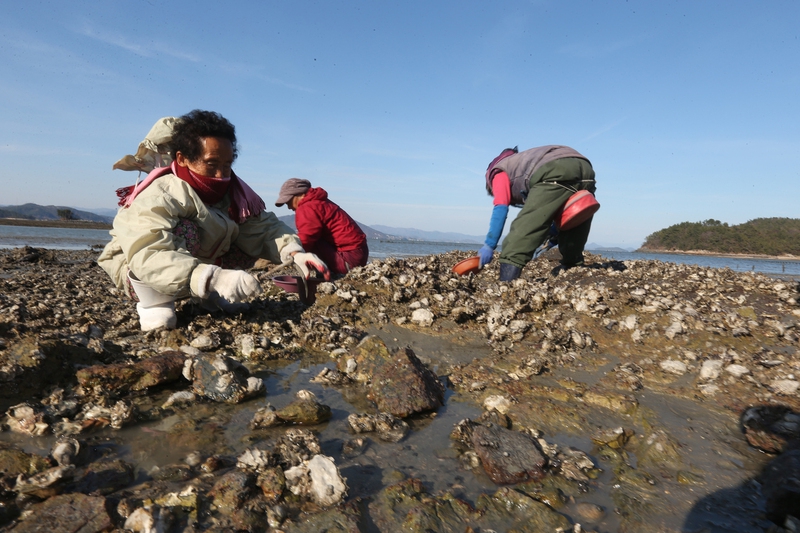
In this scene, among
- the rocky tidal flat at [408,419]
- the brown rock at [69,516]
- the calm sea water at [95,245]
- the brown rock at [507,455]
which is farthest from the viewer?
the calm sea water at [95,245]

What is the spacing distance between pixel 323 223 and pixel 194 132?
245 cm

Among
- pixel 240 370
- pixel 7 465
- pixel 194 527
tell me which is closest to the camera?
pixel 194 527

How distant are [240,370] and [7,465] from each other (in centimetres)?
117

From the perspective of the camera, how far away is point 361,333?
3771mm

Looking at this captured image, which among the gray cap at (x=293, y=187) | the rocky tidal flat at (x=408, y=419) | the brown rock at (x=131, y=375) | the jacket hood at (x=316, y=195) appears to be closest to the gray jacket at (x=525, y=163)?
the rocky tidal flat at (x=408, y=419)

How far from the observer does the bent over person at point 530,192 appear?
4.87 meters

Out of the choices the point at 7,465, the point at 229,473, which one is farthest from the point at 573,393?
the point at 7,465

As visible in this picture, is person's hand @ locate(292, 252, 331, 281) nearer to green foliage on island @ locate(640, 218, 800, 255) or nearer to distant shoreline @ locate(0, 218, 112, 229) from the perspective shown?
A: distant shoreline @ locate(0, 218, 112, 229)

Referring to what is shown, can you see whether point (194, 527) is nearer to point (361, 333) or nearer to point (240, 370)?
point (240, 370)

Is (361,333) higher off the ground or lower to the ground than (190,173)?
lower

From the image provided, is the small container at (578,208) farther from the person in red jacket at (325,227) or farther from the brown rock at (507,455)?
the brown rock at (507,455)

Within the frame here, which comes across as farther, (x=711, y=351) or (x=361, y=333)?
(x=361, y=333)

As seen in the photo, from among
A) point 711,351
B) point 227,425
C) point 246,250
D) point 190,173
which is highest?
point 190,173

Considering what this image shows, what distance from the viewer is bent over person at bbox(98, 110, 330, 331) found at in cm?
295
